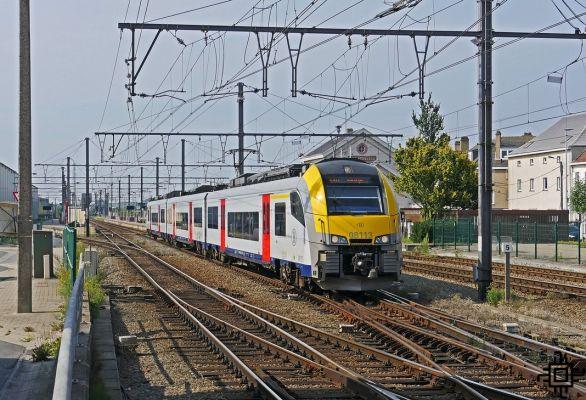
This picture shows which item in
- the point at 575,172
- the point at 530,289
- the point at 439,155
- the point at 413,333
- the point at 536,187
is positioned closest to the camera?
the point at 413,333

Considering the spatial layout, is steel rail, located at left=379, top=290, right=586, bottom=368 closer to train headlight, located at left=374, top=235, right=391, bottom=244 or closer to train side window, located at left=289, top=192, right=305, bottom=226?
train headlight, located at left=374, top=235, right=391, bottom=244

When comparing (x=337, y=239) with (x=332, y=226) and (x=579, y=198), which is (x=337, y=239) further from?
(x=579, y=198)

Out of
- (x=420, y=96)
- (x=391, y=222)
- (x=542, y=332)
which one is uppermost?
(x=420, y=96)

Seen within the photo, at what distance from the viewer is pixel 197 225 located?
32688 millimetres

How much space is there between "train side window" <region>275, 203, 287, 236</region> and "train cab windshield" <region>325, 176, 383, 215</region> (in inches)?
78.3

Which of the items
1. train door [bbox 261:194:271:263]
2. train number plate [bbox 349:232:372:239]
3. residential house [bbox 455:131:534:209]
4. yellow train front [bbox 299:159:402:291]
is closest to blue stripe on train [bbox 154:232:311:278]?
yellow train front [bbox 299:159:402:291]

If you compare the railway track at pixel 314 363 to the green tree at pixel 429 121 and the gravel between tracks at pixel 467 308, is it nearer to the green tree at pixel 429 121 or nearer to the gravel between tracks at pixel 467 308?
the gravel between tracks at pixel 467 308

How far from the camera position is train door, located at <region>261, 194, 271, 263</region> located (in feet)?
63.7

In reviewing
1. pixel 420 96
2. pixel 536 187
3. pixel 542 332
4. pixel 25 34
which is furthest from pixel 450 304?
pixel 536 187

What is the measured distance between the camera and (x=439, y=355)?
33.4ft

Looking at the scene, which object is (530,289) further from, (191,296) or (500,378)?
(500,378)

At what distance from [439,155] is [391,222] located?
32.7 metres

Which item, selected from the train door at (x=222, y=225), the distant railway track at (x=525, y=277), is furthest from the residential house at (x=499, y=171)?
the train door at (x=222, y=225)

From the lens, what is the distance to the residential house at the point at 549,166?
5697 centimetres
